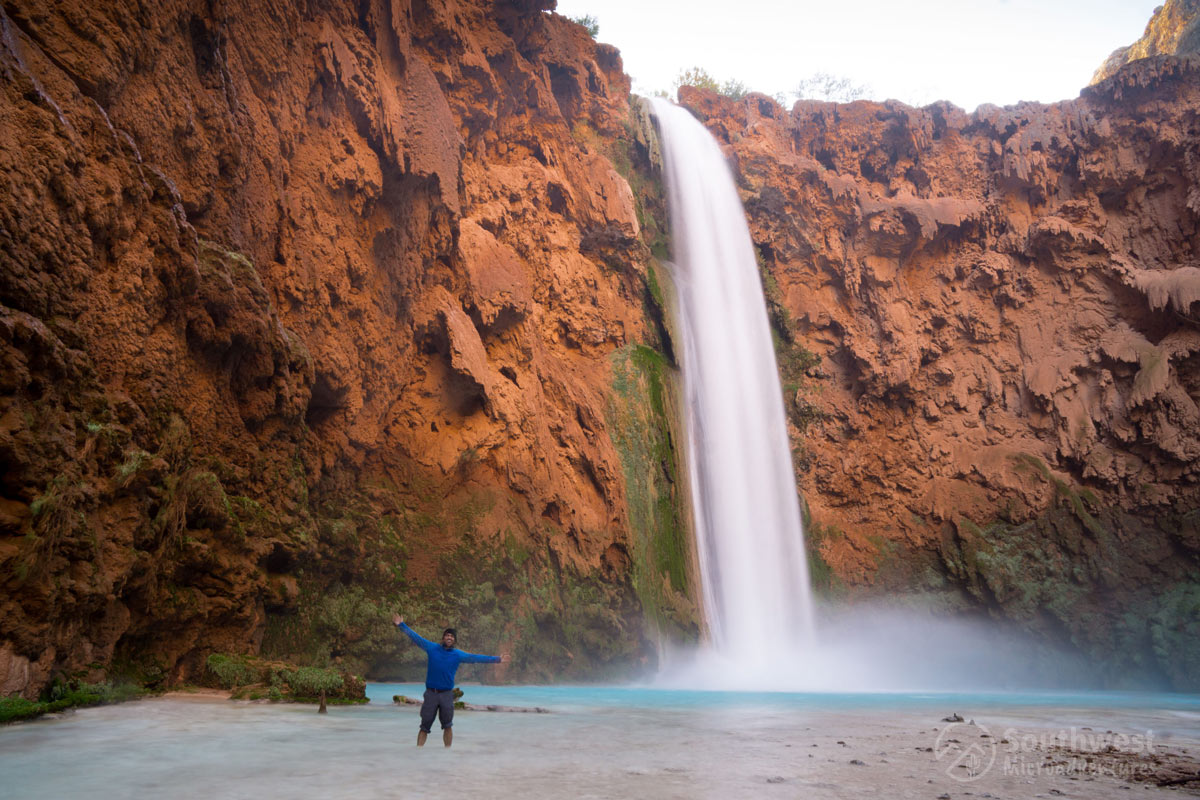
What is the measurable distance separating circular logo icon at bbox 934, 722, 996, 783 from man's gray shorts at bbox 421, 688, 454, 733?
3.78 m

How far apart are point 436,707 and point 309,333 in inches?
346

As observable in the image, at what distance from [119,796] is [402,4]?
16.1 m

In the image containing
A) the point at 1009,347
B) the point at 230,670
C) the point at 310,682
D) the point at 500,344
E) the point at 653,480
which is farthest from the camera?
the point at 1009,347

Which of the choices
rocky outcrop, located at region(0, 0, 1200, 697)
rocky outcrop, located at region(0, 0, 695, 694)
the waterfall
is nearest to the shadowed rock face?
rocky outcrop, located at region(0, 0, 1200, 697)

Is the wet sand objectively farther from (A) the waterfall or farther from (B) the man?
(A) the waterfall

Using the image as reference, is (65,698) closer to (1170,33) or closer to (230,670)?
(230,670)

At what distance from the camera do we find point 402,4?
16.1 metres

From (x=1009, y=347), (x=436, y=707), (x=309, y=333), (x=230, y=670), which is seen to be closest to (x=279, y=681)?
(x=230, y=670)

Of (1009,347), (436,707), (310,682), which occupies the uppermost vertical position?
(1009,347)

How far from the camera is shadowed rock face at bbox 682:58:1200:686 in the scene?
75.2 ft

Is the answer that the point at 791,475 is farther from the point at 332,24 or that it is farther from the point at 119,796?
the point at 119,796

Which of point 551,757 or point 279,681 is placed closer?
point 551,757

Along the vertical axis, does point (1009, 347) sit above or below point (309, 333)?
above

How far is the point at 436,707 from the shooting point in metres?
6.13
